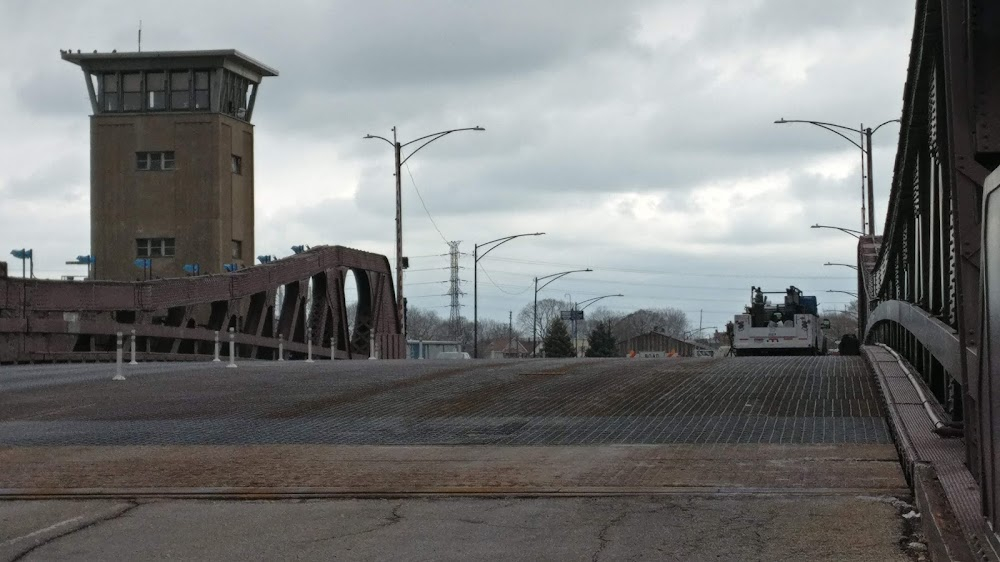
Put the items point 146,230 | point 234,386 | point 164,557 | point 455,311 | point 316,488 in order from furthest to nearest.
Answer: point 455,311, point 146,230, point 234,386, point 316,488, point 164,557

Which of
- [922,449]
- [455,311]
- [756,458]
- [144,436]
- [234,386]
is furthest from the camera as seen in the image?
[455,311]

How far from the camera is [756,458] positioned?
10.8 metres

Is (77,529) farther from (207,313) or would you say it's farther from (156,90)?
(156,90)

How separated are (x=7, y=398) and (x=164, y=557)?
11.9 meters

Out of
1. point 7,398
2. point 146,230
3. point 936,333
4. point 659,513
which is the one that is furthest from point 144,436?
point 146,230

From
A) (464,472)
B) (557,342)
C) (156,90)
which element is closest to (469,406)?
(464,472)

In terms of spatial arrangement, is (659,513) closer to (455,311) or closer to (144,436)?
(144,436)

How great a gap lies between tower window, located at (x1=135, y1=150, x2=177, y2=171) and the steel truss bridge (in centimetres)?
5742

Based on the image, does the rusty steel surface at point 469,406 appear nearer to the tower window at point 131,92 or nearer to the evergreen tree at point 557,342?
the tower window at point 131,92

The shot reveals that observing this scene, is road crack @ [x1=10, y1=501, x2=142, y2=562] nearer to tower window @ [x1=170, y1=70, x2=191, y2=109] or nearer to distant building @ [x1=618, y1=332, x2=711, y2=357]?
tower window @ [x1=170, y1=70, x2=191, y2=109]

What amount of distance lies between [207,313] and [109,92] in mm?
15799

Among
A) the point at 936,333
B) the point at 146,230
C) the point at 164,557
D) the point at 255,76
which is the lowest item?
the point at 164,557

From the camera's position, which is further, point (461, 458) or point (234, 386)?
point (234, 386)

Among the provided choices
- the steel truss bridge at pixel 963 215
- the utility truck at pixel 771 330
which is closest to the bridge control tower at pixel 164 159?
the utility truck at pixel 771 330
